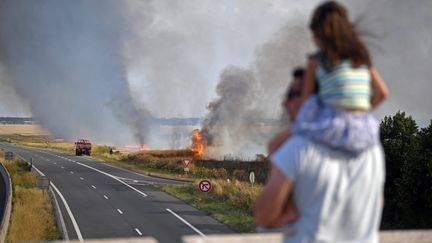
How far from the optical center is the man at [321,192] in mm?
2080

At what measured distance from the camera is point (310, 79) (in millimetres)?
2223

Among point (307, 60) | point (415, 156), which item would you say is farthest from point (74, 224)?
point (307, 60)

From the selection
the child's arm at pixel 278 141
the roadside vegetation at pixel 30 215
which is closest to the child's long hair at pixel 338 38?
the child's arm at pixel 278 141

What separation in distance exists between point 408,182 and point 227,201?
591 inches

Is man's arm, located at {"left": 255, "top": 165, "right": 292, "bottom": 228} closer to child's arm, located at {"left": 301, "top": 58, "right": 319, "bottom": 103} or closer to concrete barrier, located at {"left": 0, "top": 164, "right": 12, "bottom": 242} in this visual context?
child's arm, located at {"left": 301, "top": 58, "right": 319, "bottom": 103}

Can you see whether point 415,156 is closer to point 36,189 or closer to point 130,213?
point 130,213

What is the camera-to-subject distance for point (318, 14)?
224cm

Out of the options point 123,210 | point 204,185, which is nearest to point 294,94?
point 123,210

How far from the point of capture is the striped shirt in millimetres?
2135

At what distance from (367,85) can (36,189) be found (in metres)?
47.4

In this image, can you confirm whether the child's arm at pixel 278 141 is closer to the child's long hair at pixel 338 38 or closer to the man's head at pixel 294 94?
the man's head at pixel 294 94

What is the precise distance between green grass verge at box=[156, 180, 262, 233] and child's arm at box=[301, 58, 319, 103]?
27.6 meters

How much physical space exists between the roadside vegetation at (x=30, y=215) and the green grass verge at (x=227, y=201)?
10093 mm

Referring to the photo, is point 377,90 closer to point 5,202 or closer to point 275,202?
point 275,202
